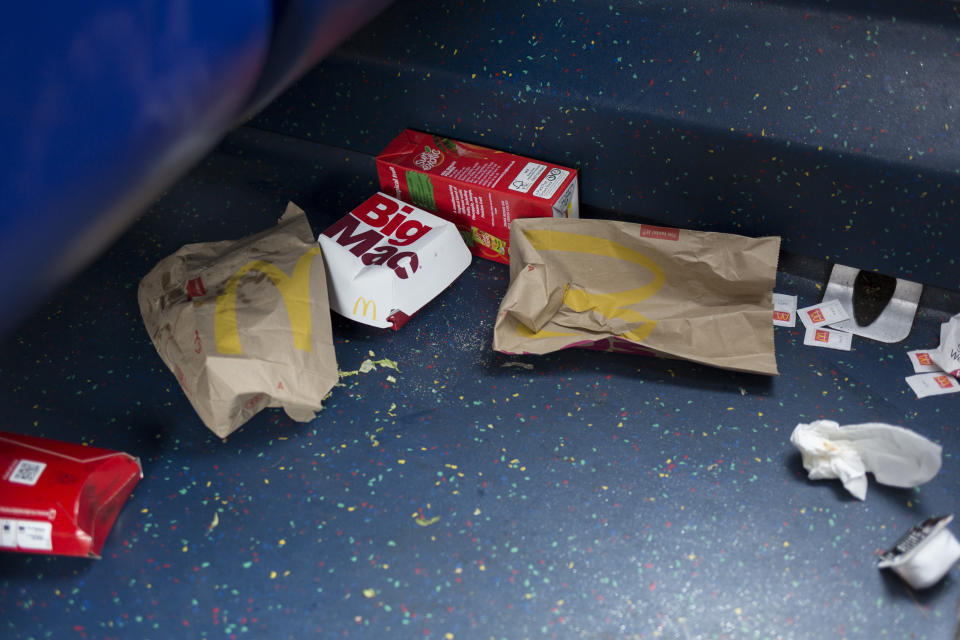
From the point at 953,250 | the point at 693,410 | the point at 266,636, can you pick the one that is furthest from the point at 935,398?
the point at 266,636

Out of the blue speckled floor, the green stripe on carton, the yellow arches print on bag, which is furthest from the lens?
the green stripe on carton

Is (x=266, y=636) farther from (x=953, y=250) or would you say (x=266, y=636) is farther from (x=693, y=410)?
(x=953, y=250)

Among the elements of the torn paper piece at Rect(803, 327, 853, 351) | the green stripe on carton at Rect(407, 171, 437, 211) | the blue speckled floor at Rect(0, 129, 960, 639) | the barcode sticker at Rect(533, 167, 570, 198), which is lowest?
the blue speckled floor at Rect(0, 129, 960, 639)

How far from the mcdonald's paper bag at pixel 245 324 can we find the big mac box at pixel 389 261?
0.05m

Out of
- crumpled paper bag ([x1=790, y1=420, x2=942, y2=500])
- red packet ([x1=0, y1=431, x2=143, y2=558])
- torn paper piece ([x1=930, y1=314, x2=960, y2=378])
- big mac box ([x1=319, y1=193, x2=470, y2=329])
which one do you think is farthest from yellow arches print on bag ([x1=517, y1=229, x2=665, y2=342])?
red packet ([x1=0, y1=431, x2=143, y2=558])

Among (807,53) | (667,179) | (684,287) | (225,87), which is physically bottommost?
(684,287)

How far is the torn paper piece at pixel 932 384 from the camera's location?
103 centimetres

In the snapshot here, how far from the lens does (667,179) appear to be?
3.84 ft

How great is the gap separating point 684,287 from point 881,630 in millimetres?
505

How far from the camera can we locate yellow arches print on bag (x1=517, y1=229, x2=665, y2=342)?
1.12 meters

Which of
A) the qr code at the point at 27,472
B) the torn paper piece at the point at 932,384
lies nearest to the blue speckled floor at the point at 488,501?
the torn paper piece at the point at 932,384

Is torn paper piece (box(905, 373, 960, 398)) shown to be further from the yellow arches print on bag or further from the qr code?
the qr code

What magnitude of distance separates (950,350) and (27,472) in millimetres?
1203

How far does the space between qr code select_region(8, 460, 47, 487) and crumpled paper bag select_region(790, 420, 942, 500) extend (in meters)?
0.93
